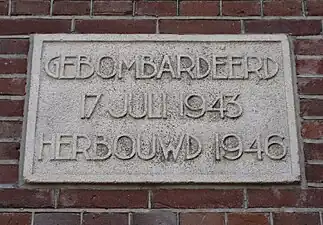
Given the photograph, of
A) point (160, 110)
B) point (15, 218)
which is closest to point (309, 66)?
point (160, 110)

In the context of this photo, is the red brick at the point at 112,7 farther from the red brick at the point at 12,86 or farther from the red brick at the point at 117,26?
the red brick at the point at 12,86

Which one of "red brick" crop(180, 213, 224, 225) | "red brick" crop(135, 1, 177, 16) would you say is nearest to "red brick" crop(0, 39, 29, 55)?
"red brick" crop(135, 1, 177, 16)

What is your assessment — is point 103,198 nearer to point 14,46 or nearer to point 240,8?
point 14,46

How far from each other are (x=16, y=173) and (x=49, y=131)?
17cm

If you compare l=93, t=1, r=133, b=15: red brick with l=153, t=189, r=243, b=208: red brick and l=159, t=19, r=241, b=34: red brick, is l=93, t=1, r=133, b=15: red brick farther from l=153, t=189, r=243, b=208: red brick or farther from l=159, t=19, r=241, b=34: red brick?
l=153, t=189, r=243, b=208: red brick

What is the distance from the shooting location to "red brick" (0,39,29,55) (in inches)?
90.8

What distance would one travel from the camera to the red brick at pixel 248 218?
2.05 meters

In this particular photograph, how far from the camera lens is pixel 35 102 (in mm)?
2205

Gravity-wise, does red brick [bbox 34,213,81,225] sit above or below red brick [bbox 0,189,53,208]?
below

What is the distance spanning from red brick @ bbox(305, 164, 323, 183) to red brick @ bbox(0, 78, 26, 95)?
0.99 m

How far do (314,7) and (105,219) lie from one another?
108cm

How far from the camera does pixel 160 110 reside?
2.20 m

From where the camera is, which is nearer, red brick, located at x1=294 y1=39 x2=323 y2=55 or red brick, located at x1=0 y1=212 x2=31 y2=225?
red brick, located at x1=0 y1=212 x2=31 y2=225

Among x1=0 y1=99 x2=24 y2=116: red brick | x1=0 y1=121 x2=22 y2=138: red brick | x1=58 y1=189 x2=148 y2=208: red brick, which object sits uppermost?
x1=0 y1=99 x2=24 y2=116: red brick
